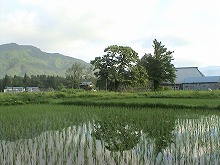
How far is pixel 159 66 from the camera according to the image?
1839 inches

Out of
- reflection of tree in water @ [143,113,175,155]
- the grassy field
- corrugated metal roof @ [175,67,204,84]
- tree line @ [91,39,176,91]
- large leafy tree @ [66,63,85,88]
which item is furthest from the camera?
large leafy tree @ [66,63,85,88]

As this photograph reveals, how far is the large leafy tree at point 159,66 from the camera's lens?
154ft

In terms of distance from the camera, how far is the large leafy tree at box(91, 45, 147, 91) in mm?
43281

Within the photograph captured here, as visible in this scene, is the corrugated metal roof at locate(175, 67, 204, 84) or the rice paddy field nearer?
the rice paddy field

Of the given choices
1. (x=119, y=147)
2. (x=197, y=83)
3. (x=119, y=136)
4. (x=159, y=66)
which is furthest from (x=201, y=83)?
(x=119, y=147)

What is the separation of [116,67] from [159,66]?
298 inches

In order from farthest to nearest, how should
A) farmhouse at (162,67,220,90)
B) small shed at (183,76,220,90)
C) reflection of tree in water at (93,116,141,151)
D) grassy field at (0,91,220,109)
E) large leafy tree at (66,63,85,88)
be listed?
large leafy tree at (66,63,85,88) → small shed at (183,76,220,90) → farmhouse at (162,67,220,90) → grassy field at (0,91,220,109) → reflection of tree in water at (93,116,141,151)

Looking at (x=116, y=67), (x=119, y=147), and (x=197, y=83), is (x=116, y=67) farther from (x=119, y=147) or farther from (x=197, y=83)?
(x=119, y=147)

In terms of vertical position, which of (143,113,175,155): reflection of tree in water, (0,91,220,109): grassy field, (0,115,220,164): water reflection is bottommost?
(0,115,220,164): water reflection

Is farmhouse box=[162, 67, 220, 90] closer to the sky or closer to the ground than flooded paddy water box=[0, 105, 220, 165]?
closer to the sky

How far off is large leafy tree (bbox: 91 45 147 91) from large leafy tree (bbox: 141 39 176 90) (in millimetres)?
4145

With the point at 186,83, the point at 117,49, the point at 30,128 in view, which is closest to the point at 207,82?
the point at 186,83

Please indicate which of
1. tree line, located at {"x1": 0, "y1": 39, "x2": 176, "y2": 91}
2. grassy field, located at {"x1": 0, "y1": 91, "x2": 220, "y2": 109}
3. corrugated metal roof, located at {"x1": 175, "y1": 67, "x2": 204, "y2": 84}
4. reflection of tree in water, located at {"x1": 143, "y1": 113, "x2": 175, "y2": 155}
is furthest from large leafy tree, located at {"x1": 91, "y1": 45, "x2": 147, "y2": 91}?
reflection of tree in water, located at {"x1": 143, "y1": 113, "x2": 175, "y2": 155}

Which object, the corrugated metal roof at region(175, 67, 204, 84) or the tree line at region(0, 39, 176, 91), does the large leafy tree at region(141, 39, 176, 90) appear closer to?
the tree line at region(0, 39, 176, 91)
